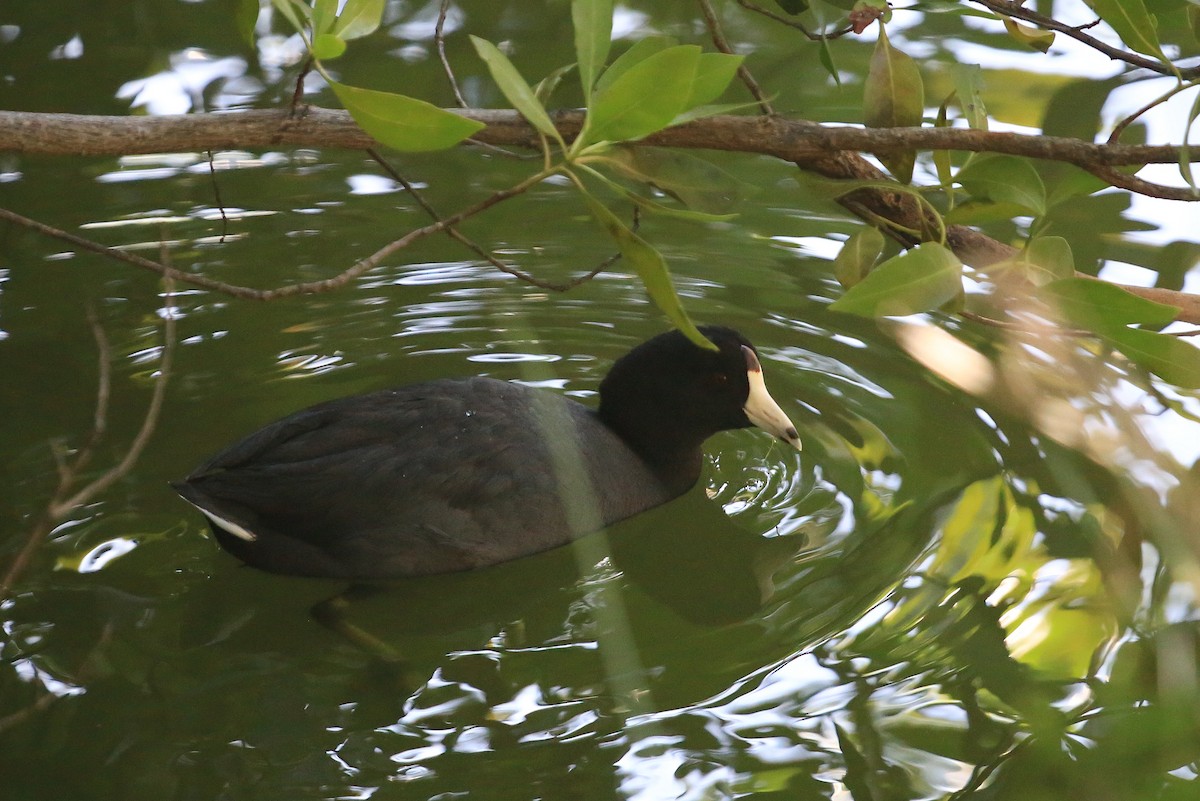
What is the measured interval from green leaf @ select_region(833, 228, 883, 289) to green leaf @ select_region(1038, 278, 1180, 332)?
61 cm

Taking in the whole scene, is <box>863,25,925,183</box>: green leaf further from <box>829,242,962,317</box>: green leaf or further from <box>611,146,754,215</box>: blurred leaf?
<box>829,242,962,317</box>: green leaf

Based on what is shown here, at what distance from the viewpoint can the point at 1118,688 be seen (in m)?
0.77

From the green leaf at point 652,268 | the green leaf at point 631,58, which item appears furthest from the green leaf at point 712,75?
the green leaf at point 652,268

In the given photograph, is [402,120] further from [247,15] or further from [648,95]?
[247,15]

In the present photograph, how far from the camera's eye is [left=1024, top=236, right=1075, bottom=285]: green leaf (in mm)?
1906

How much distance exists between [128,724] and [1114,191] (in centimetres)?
397

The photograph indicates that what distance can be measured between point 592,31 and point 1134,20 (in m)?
0.81

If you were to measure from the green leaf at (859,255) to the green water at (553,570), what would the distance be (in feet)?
1.98

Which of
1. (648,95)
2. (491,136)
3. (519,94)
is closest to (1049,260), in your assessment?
(648,95)

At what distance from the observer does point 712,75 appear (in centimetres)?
167

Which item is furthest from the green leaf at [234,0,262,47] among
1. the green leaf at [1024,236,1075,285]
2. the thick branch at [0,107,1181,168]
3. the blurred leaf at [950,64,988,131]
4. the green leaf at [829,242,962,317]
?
the green leaf at [1024,236,1075,285]

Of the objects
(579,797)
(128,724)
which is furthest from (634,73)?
(128,724)

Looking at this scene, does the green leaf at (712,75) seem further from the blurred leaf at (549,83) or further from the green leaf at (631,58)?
the blurred leaf at (549,83)

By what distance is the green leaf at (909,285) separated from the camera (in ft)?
5.44
